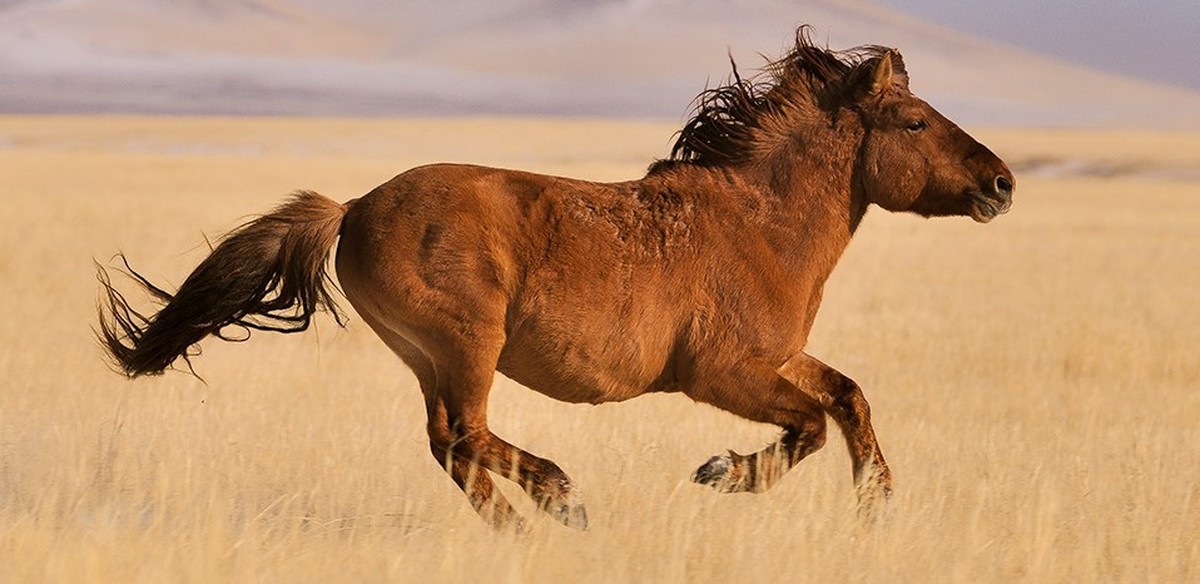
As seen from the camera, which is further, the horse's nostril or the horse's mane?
the horse's mane

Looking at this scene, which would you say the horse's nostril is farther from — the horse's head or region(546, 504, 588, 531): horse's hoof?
region(546, 504, 588, 531): horse's hoof

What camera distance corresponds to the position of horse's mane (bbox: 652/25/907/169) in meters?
6.82

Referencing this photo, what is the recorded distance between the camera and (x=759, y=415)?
243 inches

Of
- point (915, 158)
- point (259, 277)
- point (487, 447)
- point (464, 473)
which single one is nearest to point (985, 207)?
point (915, 158)

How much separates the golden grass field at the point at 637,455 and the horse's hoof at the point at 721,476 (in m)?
0.12

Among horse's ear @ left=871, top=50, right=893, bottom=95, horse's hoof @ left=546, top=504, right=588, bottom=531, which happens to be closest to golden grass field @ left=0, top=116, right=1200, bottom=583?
horse's hoof @ left=546, top=504, right=588, bottom=531

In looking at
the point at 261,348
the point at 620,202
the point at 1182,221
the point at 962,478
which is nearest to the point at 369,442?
the point at 620,202

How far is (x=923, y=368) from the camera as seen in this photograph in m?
11.6

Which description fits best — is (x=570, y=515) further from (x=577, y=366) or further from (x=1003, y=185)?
(x=1003, y=185)

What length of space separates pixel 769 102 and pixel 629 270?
124cm

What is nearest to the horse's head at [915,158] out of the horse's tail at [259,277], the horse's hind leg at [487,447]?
the horse's hind leg at [487,447]

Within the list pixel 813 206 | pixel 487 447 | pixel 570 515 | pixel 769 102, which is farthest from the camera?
pixel 769 102

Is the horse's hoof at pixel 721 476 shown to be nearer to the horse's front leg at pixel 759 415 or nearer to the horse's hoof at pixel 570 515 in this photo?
the horse's front leg at pixel 759 415

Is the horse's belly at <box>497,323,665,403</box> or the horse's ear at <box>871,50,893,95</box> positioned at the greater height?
the horse's ear at <box>871,50,893,95</box>
